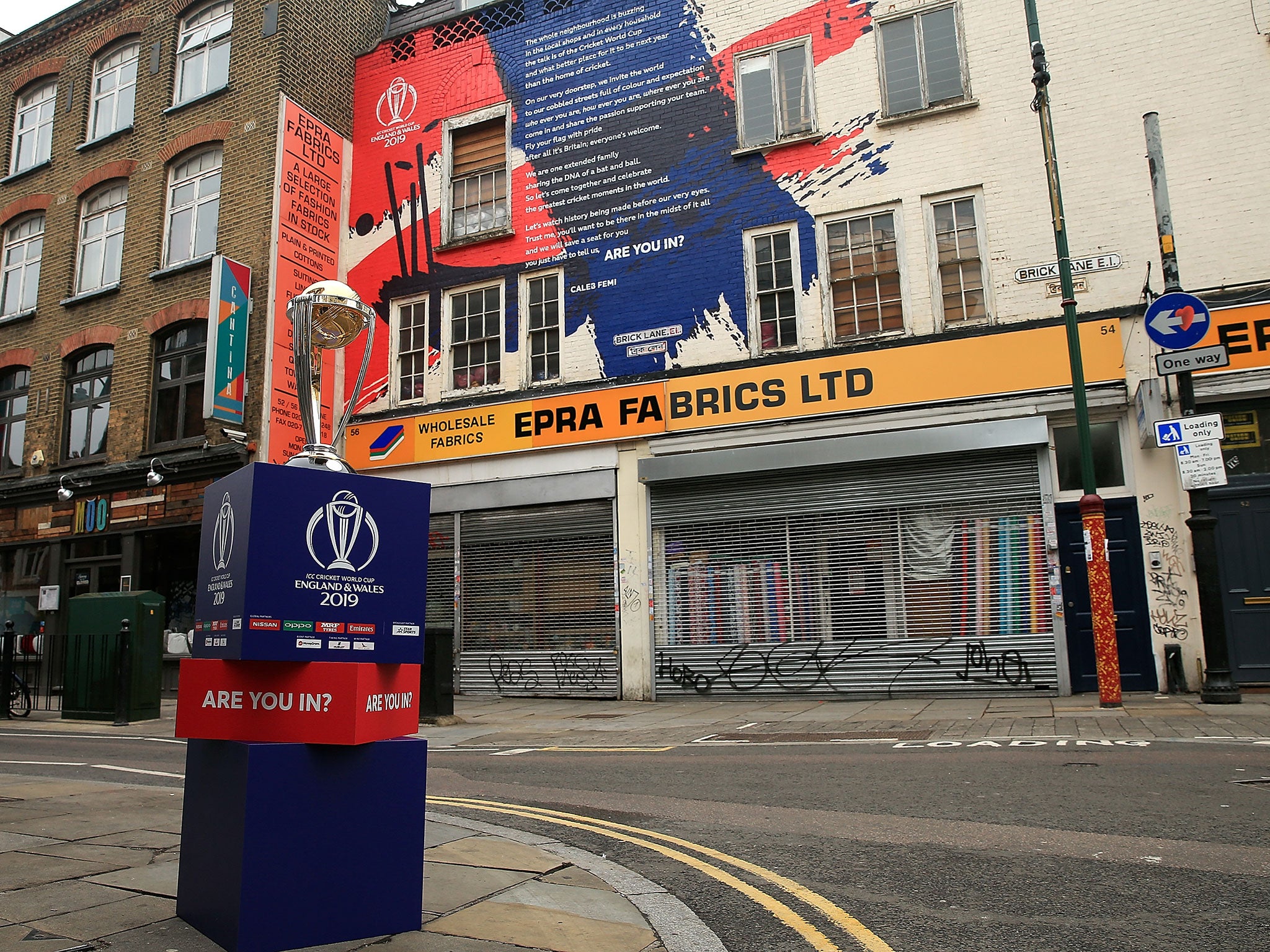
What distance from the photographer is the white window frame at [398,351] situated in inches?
702

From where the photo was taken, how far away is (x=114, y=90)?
71.5 ft

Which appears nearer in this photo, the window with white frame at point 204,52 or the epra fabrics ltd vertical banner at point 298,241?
the epra fabrics ltd vertical banner at point 298,241

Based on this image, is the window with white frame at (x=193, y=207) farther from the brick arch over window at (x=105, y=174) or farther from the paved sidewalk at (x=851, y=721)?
the paved sidewalk at (x=851, y=721)

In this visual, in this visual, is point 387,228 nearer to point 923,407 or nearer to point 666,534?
point 666,534

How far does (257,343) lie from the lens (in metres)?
17.8

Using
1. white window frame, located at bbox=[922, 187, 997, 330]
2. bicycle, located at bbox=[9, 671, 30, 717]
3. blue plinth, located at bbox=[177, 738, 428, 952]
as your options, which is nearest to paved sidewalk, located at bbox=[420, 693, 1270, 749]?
white window frame, located at bbox=[922, 187, 997, 330]

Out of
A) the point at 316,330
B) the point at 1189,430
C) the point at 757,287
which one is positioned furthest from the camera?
the point at 757,287

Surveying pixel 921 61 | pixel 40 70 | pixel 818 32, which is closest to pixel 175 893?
pixel 921 61

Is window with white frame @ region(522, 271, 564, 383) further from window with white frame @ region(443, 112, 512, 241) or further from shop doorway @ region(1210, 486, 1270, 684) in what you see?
shop doorway @ region(1210, 486, 1270, 684)

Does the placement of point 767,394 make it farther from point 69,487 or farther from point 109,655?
point 69,487

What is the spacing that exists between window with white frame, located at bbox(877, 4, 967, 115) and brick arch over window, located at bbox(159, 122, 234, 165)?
43.5ft

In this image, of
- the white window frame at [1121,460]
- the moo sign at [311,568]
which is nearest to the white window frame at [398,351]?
the white window frame at [1121,460]

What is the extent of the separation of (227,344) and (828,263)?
11.1m

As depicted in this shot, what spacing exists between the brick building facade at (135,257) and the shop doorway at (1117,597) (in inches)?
554
